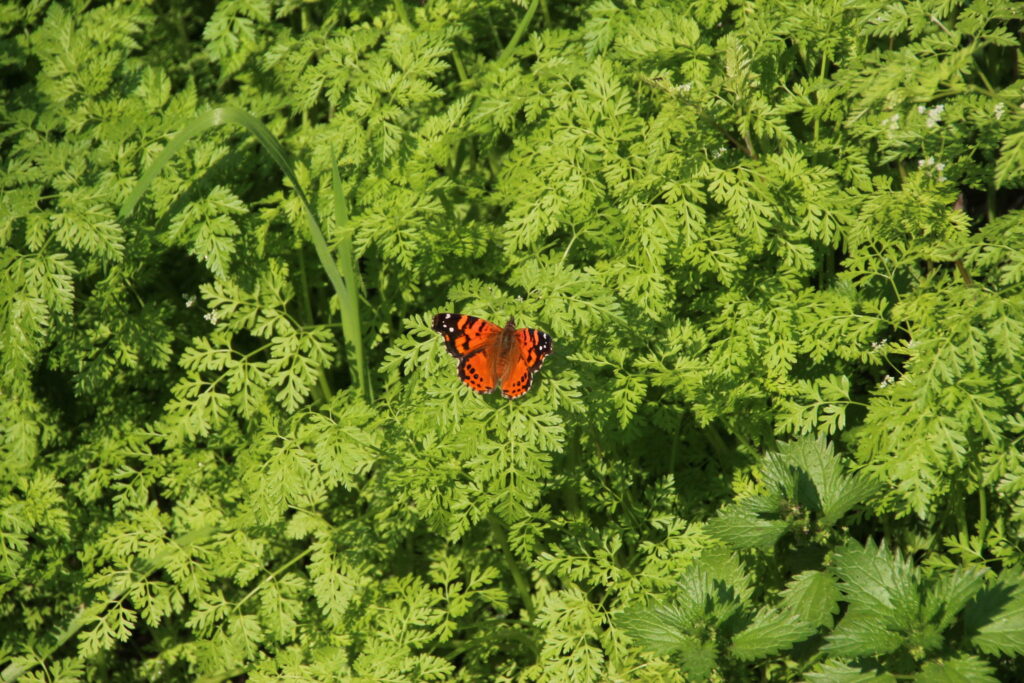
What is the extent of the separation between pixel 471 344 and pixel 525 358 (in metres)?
0.19

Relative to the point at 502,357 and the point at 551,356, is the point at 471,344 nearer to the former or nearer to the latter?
the point at 502,357

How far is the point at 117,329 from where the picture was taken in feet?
11.4

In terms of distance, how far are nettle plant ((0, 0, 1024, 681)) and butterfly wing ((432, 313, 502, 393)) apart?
7cm

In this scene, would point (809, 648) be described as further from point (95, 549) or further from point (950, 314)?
point (95, 549)

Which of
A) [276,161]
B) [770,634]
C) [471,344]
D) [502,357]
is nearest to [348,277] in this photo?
[276,161]

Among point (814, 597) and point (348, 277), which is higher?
point (348, 277)

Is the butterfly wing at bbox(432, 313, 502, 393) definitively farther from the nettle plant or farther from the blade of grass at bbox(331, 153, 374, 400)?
the blade of grass at bbox(331, 153, 374, 400)

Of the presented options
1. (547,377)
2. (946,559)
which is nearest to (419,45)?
(547,377)

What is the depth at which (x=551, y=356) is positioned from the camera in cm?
277

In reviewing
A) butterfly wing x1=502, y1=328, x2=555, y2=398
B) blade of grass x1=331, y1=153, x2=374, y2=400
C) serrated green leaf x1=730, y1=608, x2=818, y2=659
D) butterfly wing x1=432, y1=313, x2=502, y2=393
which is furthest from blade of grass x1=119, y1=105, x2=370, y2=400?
serrated green leaf x1=730, y1=608, x2=818, y2=659

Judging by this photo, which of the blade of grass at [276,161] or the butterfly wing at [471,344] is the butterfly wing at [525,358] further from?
the blade of grass at [276,161]

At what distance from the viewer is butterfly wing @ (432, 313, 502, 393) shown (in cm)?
264

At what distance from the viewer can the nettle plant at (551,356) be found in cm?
269

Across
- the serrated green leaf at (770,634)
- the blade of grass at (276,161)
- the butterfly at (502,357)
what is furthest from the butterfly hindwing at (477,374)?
the serrated green leaf at (770,634)
